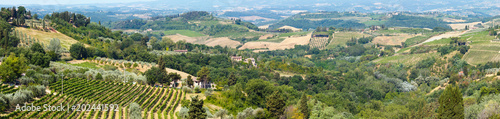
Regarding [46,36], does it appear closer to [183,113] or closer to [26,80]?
[26,80]

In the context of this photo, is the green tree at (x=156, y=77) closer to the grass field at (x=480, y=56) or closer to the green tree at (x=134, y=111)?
the green tree at (x=134, y=111)

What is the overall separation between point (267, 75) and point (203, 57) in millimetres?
25202

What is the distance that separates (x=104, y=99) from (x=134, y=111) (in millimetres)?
6546

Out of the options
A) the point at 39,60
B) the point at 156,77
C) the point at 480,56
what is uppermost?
the point at 39,60

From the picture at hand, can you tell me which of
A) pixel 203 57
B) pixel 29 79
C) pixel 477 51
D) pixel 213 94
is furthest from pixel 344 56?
pixel 29 79

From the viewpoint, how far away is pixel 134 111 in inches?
1694

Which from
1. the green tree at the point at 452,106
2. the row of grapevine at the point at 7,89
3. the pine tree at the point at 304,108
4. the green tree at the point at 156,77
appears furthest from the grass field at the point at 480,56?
the row of grapevine at the point at 7,89

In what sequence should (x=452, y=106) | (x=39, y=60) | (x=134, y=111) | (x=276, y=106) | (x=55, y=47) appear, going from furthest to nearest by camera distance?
(x=55, y=47) < (x=39, y=60) < (x=276, y=106) < (x=452, y=106) < (x=134, y=111)

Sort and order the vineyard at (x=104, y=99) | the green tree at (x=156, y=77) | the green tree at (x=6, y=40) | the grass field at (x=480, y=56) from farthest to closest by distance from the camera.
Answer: the grass field at (x=480, y=56) < the green tree at (x=6, y=40) < the green tree at (x=156, y=77) < the vineyard at (x=104, y=99)

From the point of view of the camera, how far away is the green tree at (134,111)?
4181cm

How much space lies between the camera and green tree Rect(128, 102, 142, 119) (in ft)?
137

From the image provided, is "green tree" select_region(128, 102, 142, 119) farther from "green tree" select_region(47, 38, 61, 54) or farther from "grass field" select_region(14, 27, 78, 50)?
"grass field" select_region(14, 27, 78, 50)

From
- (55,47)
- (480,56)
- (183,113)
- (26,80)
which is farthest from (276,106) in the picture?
(480,56)

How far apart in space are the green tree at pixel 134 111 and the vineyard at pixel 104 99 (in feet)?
1.55
